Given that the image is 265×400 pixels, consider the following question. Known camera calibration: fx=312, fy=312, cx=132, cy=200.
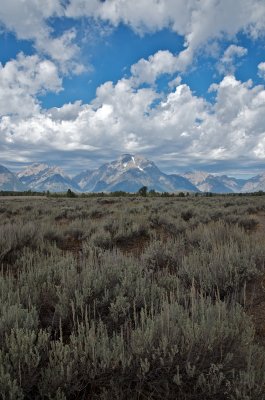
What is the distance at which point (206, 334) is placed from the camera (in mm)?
2625

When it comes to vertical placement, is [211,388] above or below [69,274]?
below

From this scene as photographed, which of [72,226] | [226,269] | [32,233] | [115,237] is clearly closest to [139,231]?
[115,237]

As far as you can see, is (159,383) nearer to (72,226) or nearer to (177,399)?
(177,399)

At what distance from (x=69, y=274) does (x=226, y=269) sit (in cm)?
237

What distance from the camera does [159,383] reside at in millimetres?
2498

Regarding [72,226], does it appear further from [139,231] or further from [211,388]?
[211,388]

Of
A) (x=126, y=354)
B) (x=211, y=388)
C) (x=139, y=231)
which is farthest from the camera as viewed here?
(x=139, y=231)

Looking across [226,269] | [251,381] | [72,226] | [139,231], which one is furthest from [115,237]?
[251,381]

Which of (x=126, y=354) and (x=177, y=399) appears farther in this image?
(x=126, y=354)

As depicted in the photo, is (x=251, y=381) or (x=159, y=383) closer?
(x=251, y=381)

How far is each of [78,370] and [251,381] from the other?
52.4 inches

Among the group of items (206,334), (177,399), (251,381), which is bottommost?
(177,399)

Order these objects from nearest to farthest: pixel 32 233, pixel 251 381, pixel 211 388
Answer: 1. pixel 251 381
2. pixel 211 388
3. pixel 32 233

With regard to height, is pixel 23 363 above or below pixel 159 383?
above
